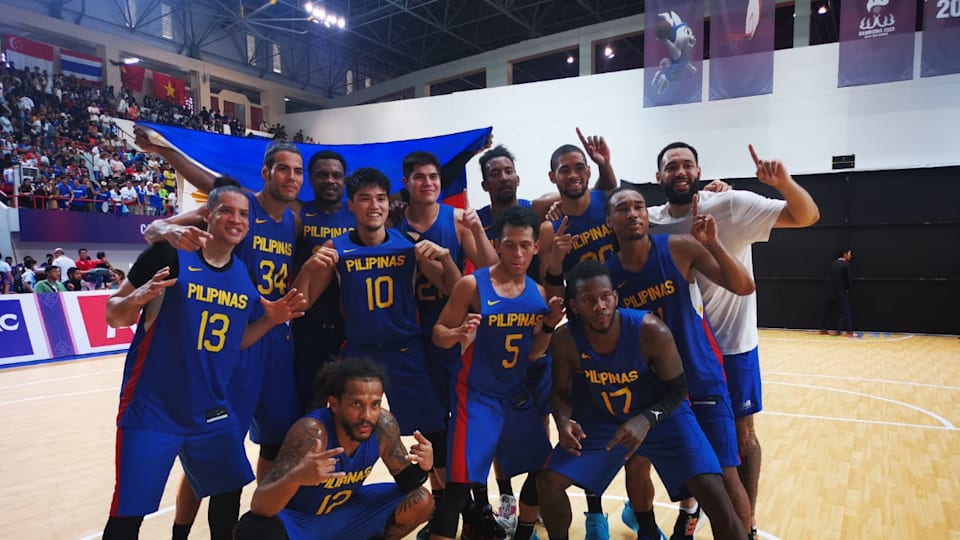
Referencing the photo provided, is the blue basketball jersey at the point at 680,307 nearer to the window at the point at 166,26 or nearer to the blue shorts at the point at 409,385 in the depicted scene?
the blue shorts at the point at 409,385

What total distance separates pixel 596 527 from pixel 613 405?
909 millimetres

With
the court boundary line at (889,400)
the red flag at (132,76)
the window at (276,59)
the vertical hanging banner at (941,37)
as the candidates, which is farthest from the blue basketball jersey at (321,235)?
the window at (276,59)

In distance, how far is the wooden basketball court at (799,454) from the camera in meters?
4.15

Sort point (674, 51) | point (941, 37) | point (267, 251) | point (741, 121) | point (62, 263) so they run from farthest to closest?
point (741, 121)
point (62, 263)
point (674, 51)
point (941, 37)
point (267, 251)

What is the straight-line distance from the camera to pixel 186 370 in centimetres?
301

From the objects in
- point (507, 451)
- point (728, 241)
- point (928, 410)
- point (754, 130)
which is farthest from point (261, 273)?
point (754, 130)

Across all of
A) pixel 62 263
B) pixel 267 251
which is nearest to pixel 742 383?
pixel 267 251

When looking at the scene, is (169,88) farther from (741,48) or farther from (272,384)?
(272,384)

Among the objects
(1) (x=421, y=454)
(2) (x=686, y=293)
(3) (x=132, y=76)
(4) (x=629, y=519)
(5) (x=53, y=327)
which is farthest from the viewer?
(3) (x=132, y=76)

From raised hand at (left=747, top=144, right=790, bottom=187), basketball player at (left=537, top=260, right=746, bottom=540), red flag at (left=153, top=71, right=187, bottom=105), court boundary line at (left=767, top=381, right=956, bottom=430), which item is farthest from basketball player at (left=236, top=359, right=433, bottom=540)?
red flag at (left=153, top=71, right=187, bottom=105)

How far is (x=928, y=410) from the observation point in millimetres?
7109

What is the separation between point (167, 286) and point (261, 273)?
0.77m

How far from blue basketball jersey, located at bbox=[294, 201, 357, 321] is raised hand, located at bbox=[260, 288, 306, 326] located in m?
0.48

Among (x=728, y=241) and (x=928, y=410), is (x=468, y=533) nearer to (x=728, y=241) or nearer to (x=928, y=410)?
(x=728, y=241)
